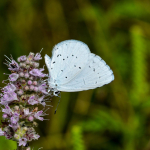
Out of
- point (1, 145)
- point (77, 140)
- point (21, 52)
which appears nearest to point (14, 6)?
point (21, 52)

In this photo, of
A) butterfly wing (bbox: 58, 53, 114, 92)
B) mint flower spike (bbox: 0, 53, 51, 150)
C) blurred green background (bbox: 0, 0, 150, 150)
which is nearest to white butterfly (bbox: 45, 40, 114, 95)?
butterfly wing (bbox: 58, 53, 114, 92)

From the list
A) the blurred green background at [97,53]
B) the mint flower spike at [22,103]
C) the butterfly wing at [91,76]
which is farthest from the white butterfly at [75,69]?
the blurred green background at [97,53]

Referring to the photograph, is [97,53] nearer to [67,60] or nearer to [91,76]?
[67,60]

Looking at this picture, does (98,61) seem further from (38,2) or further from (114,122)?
(38,2)

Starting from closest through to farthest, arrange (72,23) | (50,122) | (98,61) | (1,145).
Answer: (98,61) < (1,145) < (50,122) < (72,23)

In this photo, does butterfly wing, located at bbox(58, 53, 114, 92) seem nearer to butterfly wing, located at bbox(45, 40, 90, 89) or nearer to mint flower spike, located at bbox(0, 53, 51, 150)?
butterfly wing, located at bbox(45, 40, 90, 89)

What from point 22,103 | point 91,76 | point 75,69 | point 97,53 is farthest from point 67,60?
point 97,53

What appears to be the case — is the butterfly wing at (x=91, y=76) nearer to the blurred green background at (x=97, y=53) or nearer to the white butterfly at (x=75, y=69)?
the white butterfly at (x=75, y=69)
